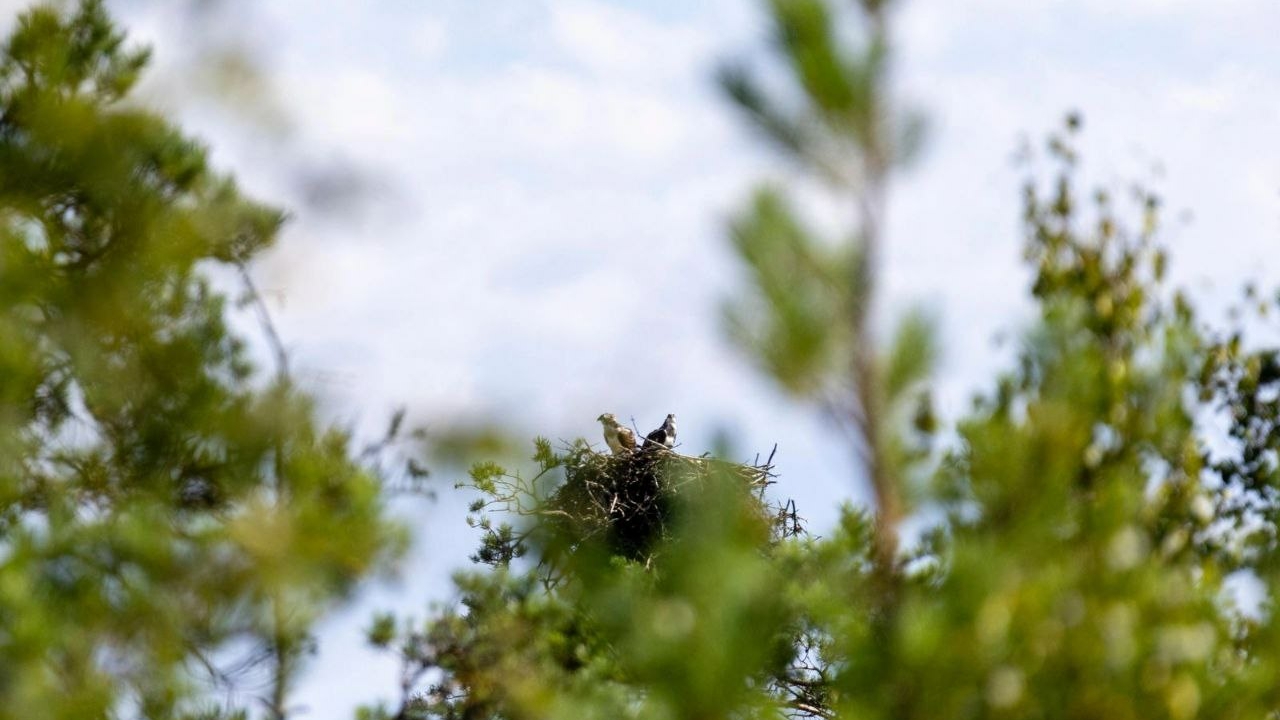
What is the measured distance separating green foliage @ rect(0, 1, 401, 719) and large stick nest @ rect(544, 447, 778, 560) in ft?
9.45

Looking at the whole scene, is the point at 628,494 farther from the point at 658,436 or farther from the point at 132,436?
the point at 132,436

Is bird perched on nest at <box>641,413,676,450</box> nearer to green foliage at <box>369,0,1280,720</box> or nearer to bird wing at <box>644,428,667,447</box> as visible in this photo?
bird wing at <box>644,428,667,447</box>

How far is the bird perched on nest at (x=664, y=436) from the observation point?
422 inches

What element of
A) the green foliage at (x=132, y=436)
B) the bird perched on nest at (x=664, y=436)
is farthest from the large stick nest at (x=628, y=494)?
the green foliage at (x=132, y=436)

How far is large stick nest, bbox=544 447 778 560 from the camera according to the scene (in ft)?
33.0

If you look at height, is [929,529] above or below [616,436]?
below

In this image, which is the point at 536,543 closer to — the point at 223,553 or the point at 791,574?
the point at 791,574

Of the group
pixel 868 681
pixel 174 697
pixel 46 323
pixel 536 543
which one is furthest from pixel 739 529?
pixel 536 543

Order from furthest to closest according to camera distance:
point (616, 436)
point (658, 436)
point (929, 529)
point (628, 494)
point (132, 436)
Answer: point (658, 436) → point (616, 436) → point (628, 494) → point (132, 436) → point (929, 529)

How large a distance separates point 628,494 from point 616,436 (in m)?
0.59

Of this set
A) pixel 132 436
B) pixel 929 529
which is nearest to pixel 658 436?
pixel 132 436

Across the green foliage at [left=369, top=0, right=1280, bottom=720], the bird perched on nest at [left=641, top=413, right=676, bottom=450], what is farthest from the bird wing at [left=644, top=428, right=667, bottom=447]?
the green foliage at [left=369, top=0, right=1280, bottom=720]

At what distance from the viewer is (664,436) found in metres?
11.1

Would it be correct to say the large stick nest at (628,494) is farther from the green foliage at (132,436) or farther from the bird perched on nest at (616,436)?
the green foliage at (132,436)
